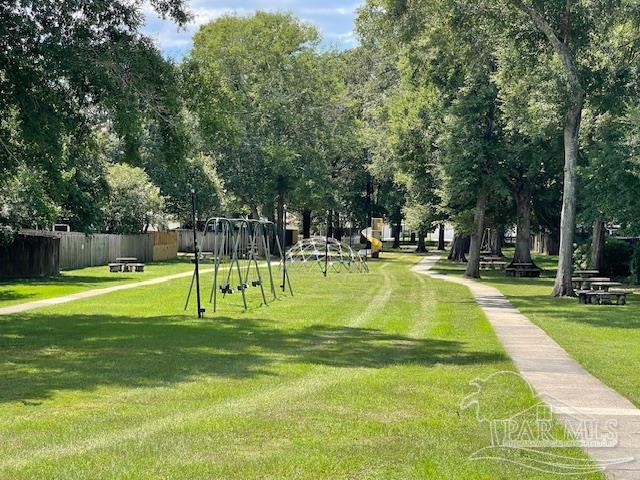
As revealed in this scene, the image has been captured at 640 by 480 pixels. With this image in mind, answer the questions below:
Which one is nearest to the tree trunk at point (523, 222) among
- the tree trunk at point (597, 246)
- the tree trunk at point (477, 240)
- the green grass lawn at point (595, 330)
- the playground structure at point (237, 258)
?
the tree trunk at point (477, 240)

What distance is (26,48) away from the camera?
16.7 meters

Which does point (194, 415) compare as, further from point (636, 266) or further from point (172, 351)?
point (636, 266)

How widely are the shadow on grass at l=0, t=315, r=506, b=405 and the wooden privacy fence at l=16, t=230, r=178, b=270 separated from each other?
1898cm

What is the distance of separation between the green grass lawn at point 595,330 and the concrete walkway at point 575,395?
0.23m

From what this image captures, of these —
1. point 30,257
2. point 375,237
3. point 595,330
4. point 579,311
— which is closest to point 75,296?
point 30,257

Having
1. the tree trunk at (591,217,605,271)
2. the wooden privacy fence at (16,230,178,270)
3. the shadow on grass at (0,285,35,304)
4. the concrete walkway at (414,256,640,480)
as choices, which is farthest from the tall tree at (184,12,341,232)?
the concrete walkway at (414,256,640,480)

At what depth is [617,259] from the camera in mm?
37188

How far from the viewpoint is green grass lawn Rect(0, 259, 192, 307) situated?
81.3 feet

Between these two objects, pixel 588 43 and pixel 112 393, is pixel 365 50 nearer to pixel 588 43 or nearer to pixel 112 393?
pixel 588 43

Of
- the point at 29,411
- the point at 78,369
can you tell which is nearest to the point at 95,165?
the point at 78,369

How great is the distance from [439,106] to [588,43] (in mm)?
11091

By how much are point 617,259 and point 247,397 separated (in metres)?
31.2

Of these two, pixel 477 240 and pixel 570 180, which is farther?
pixel 477 240

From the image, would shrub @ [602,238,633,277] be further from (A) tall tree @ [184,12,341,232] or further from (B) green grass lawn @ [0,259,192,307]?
(A) tall tree @ [184,12,341,232]
